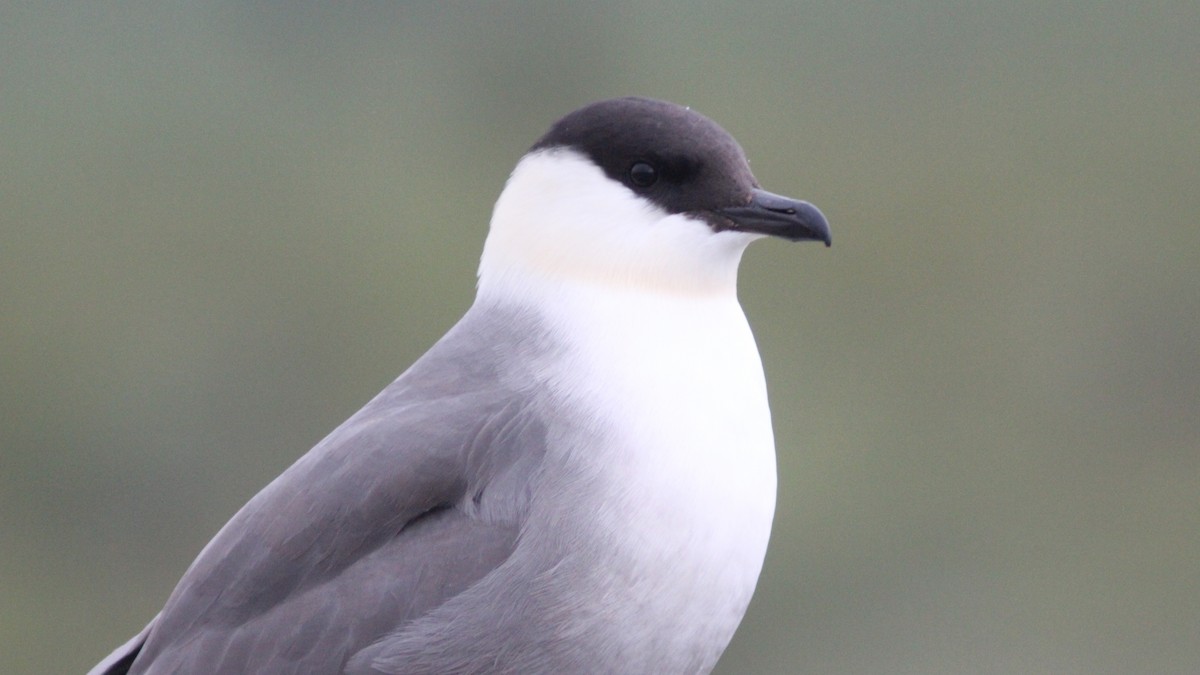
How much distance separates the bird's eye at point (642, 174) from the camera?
2.61m

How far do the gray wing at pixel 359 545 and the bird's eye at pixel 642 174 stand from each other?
400mm

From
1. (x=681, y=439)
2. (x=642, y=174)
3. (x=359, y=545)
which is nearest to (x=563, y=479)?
(x=681, y=439)

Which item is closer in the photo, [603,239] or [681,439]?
[681,439]

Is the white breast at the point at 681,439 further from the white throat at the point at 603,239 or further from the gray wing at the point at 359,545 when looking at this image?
the gray wing at the point at 359,545

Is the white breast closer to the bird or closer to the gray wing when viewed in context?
the bird

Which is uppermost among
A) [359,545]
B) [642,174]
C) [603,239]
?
[642,174]

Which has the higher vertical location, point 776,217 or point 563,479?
point 776,217

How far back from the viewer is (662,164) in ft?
8.55

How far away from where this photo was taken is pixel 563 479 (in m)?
2.46

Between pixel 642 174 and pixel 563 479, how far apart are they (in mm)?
523

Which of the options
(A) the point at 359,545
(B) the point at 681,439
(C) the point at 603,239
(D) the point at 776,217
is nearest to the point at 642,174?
(C) the point at 603,239

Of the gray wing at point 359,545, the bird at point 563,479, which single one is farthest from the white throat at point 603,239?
the gray wing at point 359,545

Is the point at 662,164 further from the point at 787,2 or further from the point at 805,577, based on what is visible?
the point at 787,2

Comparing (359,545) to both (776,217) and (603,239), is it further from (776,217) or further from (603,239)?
(776,217)
